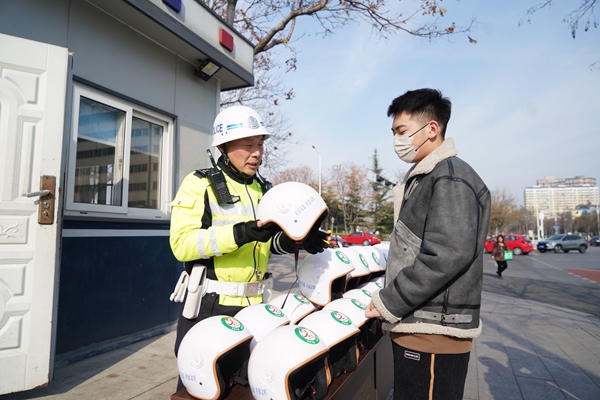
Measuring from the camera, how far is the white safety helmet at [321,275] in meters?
2.64

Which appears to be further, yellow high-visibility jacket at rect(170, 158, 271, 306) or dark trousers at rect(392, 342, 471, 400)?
yellow high-visibility jacket at rect(170, 158, 271, 306)

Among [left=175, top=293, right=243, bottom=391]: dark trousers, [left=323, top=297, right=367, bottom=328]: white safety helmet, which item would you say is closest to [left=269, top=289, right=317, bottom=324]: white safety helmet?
[left=323, top=297, right=367, bottom=328]: white safety helmet

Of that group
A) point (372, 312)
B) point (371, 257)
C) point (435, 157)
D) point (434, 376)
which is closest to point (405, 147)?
point (435, 157)

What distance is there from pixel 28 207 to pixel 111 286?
1.62 metres

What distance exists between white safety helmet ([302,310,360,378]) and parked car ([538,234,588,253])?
3837 centimetres

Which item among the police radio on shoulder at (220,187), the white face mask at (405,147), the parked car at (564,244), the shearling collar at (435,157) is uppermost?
the white face mask at (405,147)

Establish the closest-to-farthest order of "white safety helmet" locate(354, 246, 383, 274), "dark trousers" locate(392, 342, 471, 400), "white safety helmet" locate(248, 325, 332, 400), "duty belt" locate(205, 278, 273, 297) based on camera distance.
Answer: "white safety helmet" locate(248, 325, 332, 400)
"dark trousers" locate(392, 342, 471, 400)
"duty belt" locate(205, 278, 273, 297)
"white safety helmet" locate(354, 246, 383, 274)

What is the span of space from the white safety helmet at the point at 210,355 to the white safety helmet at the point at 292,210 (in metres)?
0.56

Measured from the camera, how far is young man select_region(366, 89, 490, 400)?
169cm

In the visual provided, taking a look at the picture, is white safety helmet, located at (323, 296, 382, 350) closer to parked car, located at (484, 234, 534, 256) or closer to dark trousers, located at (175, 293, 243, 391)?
dark trousers, located at (175, 293, 243, 391)

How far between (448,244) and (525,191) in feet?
616

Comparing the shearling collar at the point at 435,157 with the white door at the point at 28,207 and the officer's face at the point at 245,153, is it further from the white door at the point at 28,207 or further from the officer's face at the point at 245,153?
the white door at the point at 28,207

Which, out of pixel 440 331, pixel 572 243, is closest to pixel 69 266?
pixel 440 331

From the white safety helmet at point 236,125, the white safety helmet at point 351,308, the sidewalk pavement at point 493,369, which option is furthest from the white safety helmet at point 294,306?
the sidewalk pavement at point 493,369
